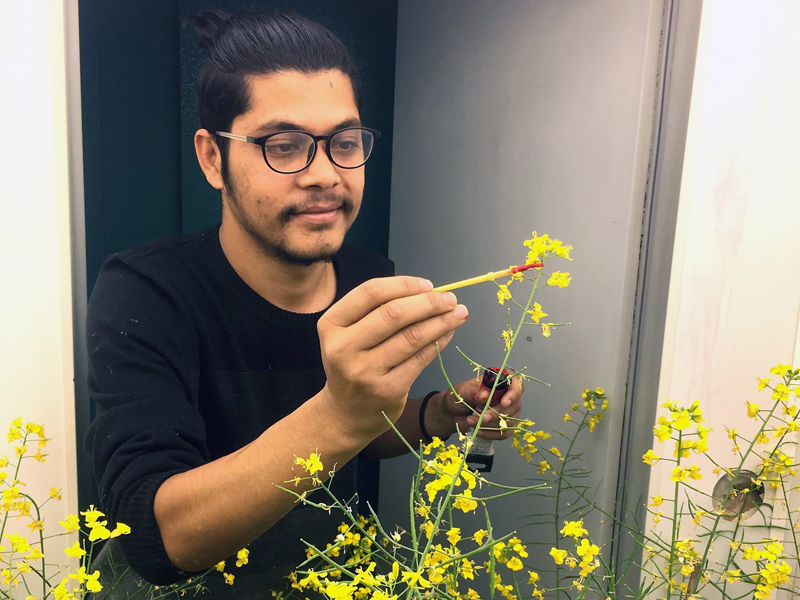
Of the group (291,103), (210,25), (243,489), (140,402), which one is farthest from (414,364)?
(210,25)

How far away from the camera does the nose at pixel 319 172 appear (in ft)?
2.94

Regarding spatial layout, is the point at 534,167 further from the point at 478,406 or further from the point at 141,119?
the point at 141,119

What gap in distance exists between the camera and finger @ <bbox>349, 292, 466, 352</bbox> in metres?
0.59

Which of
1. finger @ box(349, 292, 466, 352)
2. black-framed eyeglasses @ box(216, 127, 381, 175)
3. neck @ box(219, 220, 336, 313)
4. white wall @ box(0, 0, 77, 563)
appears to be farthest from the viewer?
neck @ box(219, 220, 336, 313)

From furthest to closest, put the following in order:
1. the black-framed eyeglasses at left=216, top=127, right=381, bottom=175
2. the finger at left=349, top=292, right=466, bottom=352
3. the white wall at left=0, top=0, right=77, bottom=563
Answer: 1. the black-framed eyeglasses at left=216, top=127, right=381, bottom=175
2. the white wall at left=0, top=0, right=77, bottom=563
3. the finger at left=349, top=292, right=466, bottom=352

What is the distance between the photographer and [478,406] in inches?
40.6

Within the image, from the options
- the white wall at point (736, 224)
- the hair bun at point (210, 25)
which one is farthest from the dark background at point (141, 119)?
the white wall at point (736, 224)

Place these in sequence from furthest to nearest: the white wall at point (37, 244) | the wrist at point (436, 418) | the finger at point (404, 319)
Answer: the wrist at point (436, 418)
the white wall at point (37, 244)
the finger at point (404, 319)

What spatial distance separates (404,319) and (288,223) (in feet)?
1.34

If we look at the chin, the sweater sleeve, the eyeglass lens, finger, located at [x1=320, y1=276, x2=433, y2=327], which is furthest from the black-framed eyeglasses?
finger, located at [x1=320, y1=276, x2=433, y2=327]

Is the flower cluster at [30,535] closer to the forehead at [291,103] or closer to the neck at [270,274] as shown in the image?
the neck at [270,274]

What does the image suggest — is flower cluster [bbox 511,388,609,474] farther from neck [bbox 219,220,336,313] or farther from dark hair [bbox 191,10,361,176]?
dark hair [bbox 191,10,361,176]

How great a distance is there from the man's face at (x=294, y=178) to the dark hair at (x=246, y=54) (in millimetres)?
18

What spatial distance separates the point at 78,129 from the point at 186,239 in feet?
0.96
